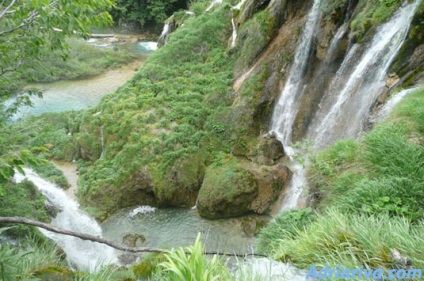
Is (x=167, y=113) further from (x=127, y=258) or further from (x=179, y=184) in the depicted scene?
(x=127, y=258)

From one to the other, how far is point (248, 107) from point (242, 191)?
3544 mm

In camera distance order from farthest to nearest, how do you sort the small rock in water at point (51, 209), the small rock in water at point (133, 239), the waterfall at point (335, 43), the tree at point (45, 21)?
the waterfall at point (335, 43) → the small rock in water at point (51, 209) → the small rock in water at point (133, 239) → the tree at point (45, 21)

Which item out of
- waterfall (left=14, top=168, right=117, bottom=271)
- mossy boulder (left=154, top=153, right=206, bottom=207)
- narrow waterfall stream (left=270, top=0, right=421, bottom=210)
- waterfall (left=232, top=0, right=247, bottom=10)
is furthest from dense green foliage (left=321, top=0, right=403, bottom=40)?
waterfall (left=14, top=168, right=117, bottom=271)

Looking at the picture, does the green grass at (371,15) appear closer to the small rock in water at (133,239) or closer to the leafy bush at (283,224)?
the leafy bush at (283,224)

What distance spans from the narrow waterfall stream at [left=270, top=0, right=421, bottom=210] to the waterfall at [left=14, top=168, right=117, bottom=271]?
545 centimetres

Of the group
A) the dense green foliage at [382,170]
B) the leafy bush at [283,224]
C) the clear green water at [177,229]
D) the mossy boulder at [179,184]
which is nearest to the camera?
the dense green foliage at [382,170]

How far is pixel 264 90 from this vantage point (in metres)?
12.4

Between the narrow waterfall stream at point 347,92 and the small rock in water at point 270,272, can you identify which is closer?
the small rock in water at point 270,272

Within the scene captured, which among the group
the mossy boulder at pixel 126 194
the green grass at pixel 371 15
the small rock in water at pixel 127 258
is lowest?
the small rock in water at pixel 127 258

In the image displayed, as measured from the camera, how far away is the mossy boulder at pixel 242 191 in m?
10.1

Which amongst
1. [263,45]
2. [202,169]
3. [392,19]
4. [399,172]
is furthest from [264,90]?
[399,172]

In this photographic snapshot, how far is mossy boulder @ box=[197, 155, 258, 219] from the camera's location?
10.1m

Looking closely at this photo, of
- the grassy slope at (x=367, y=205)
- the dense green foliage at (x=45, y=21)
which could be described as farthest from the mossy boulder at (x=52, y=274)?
the dense green foliage at (x=45, y=21)

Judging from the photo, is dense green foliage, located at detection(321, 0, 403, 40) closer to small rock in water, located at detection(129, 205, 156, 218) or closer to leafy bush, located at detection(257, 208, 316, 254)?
leafy bush, located at detection(257, 208, 316, 254)
